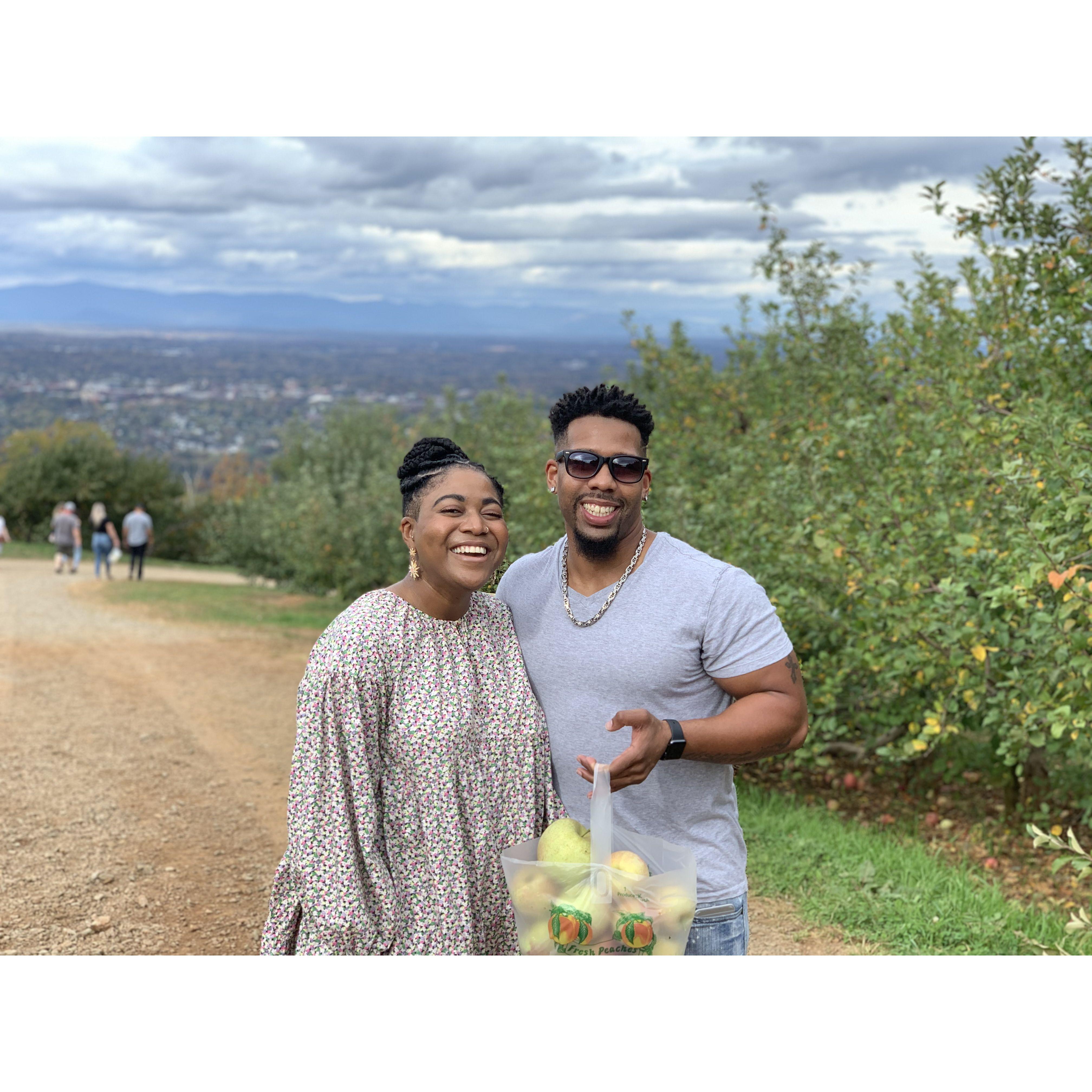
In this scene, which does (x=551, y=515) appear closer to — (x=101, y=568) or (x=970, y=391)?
(x=970, y=391)

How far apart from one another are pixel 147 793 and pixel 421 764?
5612 mm

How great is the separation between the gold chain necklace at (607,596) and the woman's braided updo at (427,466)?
0.23 meters

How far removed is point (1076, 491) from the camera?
433cm

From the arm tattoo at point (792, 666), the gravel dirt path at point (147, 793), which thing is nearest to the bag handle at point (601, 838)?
the arm tattoo at point (792, 666)

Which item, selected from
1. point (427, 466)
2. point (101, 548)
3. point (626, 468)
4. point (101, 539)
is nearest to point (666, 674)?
point (626, 468)

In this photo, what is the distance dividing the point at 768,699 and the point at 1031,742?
3235 millimetres

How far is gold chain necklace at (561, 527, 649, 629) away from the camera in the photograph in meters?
2.46

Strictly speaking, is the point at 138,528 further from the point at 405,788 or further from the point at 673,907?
the point at 673,907

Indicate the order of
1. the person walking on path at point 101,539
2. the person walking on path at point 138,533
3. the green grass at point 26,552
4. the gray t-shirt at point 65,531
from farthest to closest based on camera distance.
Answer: the green grass at point 26,552 < the gray t-shirt at point 65,531 < the person walking on path at point 138,533 < the person walking on path at point 101,539

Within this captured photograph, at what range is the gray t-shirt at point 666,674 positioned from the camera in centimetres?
238

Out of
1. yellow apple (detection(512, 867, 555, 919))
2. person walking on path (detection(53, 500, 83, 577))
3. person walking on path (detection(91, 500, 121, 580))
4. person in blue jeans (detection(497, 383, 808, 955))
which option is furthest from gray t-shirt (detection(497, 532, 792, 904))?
person walking on path (detection(53, 500, 83, 577))

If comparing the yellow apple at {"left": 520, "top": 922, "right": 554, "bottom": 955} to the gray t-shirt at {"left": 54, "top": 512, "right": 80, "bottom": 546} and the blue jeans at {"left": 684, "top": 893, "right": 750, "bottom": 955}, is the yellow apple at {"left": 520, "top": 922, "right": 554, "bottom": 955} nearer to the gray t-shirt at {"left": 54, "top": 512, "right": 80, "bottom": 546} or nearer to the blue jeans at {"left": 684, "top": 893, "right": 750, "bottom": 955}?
the blue jeans at {"left": 684, "top": 893, "right": 750, "bottom": 955}

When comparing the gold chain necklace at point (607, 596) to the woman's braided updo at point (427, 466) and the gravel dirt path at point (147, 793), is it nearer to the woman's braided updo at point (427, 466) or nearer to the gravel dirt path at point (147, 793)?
the woman's braided updo at point (427, 466)

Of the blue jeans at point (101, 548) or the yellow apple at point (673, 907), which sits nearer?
the yellow apple at point (673, 907)
